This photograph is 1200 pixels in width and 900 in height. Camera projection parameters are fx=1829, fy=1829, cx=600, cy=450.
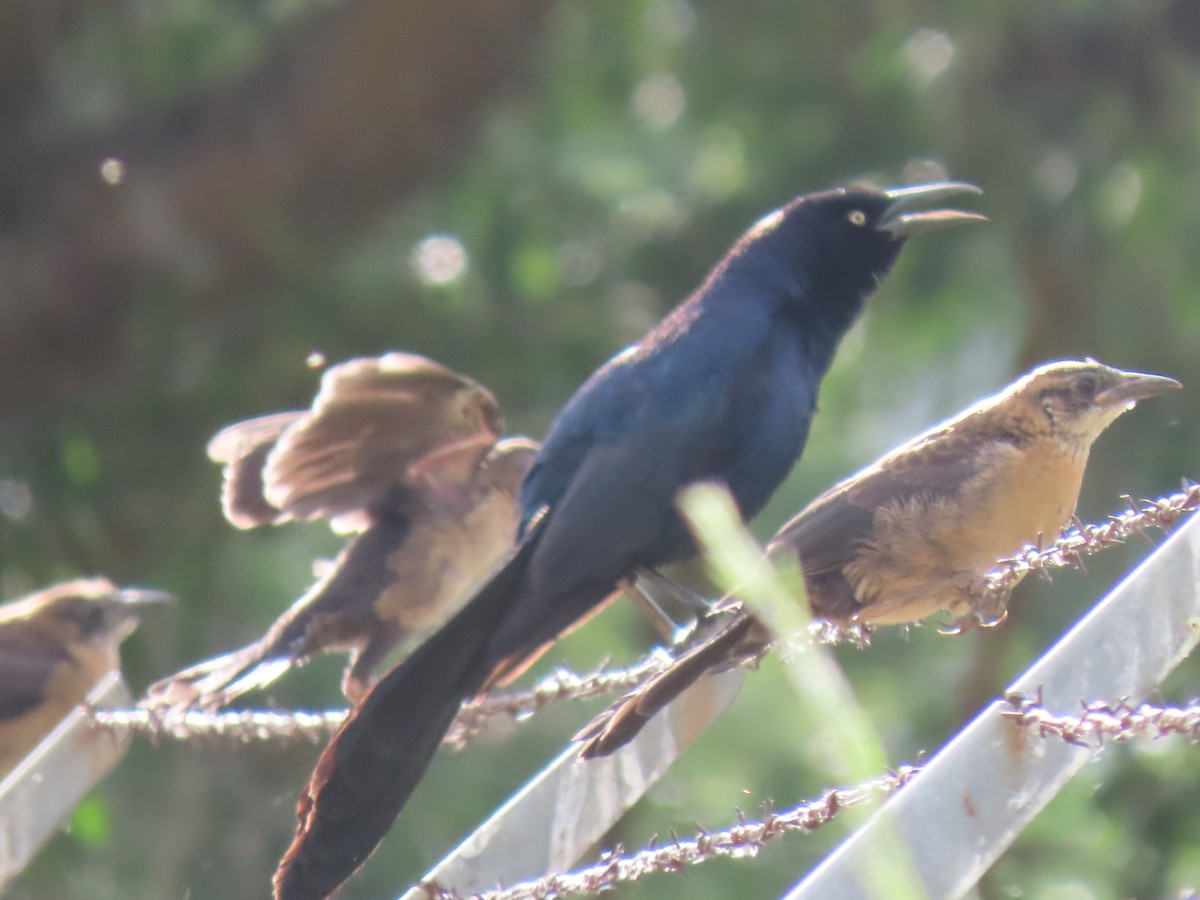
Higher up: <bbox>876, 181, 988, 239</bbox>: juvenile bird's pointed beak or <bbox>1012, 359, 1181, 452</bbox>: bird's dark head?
<bbox>876, 181, 988, 239</bbox>: juvenile bird's pointed beak

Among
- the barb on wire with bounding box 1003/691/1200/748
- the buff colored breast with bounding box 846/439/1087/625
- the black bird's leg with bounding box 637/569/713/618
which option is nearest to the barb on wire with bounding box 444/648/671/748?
the black bird's leg with bounding box 637/569/713/618

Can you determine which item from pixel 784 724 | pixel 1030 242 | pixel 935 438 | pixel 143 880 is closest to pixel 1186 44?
pixel 1030 242

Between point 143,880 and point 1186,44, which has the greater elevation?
point 1186,44

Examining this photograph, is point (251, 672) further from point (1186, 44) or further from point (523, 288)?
point (1186, 44)

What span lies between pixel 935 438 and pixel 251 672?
6.86 ft

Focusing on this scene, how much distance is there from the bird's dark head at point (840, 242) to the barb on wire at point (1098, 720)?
7.69 feet

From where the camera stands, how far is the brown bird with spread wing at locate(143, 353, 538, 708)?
4.72 meters

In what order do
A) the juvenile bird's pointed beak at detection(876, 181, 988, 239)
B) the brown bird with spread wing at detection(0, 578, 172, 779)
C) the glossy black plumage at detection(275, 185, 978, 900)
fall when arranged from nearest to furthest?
1. the glossy black plumage at detection(275, 185, 978, 900)
2. the juvenile bird's pointed beak at detection(876, 181, 988, 239)
3. the brown bird with spread wing at detection(0, 578, 172, 779)

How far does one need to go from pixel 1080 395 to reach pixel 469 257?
4.69 meters

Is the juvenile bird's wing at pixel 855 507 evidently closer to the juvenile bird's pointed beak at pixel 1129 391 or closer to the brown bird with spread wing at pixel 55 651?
the juvenile bird's pointed beak at pixel 1129 391

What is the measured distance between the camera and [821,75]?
7684mm

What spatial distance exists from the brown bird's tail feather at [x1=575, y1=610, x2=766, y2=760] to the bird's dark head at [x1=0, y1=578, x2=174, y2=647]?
372cm

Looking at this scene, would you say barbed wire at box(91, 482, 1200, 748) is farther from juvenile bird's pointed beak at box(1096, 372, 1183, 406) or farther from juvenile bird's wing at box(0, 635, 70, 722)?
juvenile bird's wing at box(0, 635, 70, 722)

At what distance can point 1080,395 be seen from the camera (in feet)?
10.9
